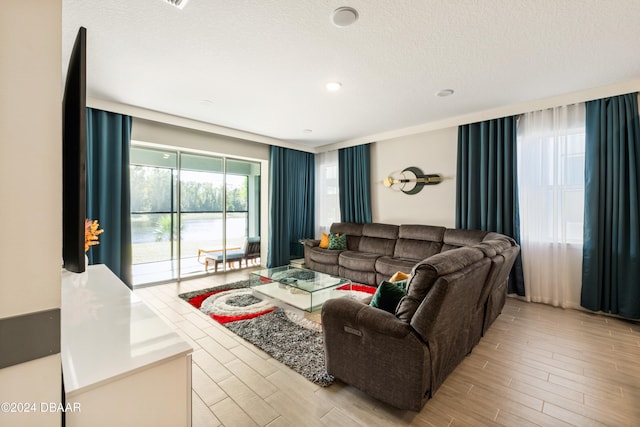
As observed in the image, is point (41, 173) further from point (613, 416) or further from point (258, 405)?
point (613, 416)

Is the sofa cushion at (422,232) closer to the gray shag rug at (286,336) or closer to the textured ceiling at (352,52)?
the textured ceiling at (352,52)

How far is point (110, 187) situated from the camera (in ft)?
11.8

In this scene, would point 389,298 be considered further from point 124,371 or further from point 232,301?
point 232,301

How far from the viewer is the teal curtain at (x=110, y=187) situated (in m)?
3.45

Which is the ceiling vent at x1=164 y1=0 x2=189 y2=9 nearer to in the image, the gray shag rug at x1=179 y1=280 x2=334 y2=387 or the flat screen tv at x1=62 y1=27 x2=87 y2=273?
the flat screen tv at x1=62 y1=27 x2=87 y2=273

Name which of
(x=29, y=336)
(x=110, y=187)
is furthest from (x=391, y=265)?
(x=110, y=187)

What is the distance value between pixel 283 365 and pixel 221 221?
136 inches

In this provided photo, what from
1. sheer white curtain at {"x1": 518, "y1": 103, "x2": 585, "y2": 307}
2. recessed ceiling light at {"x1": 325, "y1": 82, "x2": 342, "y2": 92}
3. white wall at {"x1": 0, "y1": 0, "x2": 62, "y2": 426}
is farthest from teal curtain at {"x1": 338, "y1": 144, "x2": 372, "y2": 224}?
white wall at {"x1": 0, "y1": 0, "x2": 62, "y2": 426}

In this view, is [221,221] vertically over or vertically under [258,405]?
over

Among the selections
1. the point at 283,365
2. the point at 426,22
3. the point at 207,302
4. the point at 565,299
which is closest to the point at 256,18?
the point at 426,22

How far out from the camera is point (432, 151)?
4492 millimetres

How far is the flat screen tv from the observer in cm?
87

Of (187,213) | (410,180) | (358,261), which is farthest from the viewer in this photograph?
(410,180)

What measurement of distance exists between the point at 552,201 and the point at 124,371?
4480 millimetres
